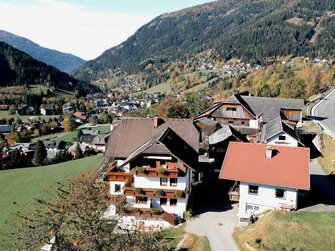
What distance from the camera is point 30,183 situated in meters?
62.2

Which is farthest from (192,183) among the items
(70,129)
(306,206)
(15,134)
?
(70,129)

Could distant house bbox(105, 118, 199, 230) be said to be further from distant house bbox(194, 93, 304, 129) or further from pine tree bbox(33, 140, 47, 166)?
pine tree bbox(33, 140, 47, 166)

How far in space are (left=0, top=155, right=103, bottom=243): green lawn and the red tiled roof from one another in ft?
86.9

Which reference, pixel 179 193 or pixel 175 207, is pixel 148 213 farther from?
pixel 179 193

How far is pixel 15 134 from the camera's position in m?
125

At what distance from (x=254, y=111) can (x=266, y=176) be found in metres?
30.2

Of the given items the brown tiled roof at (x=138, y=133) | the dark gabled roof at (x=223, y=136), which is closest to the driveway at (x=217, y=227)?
the brown tiled roof at (x=138, y=133)

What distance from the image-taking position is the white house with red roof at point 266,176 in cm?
3328

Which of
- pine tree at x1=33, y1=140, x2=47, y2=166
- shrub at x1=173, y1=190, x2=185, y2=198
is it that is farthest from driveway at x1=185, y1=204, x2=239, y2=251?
pine tree at x1=33, y1=140, x2=47, y2=166

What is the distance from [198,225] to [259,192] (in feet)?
21.4

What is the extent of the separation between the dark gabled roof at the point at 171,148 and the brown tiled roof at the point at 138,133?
103 cm

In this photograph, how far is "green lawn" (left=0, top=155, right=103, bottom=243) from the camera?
52.4 m

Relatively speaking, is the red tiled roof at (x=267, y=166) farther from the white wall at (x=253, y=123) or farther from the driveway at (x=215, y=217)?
the white wall at (x=253, y=123)

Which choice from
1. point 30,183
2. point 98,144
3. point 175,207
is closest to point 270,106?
point 175,207
